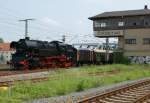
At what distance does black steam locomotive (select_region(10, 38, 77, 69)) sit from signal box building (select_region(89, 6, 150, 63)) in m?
23.1

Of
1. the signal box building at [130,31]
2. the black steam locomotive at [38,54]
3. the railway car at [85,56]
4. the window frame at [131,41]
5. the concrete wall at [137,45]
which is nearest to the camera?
the black steam locomotive at [38,54]

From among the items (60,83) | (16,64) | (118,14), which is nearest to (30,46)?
(16,64)

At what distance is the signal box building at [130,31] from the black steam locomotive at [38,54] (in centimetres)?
2306

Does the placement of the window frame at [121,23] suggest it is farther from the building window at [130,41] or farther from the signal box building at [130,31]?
the building window at [130,41]

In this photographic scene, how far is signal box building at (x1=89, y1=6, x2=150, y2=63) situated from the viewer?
64.8 metres

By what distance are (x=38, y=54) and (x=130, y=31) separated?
30.1 m

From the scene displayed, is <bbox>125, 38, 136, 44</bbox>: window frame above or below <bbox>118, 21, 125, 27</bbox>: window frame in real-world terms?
below

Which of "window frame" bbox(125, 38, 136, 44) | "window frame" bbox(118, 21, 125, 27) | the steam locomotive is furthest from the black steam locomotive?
"window frame" bbox(118, 21, 125, 27)

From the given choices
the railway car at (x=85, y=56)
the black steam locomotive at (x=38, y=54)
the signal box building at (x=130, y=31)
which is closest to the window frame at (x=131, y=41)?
the signal box building at (x=130, y=31)

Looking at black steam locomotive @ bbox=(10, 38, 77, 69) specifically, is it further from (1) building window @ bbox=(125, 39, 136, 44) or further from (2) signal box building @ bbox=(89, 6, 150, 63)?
(1) building window @ bbox=(125, 39, 136, 44)

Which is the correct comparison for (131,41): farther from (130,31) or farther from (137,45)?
(130,31)

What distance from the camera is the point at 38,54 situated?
39344 mm

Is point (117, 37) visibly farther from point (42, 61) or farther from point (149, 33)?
point (42, 61)

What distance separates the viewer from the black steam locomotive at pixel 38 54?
38166 millimetres
